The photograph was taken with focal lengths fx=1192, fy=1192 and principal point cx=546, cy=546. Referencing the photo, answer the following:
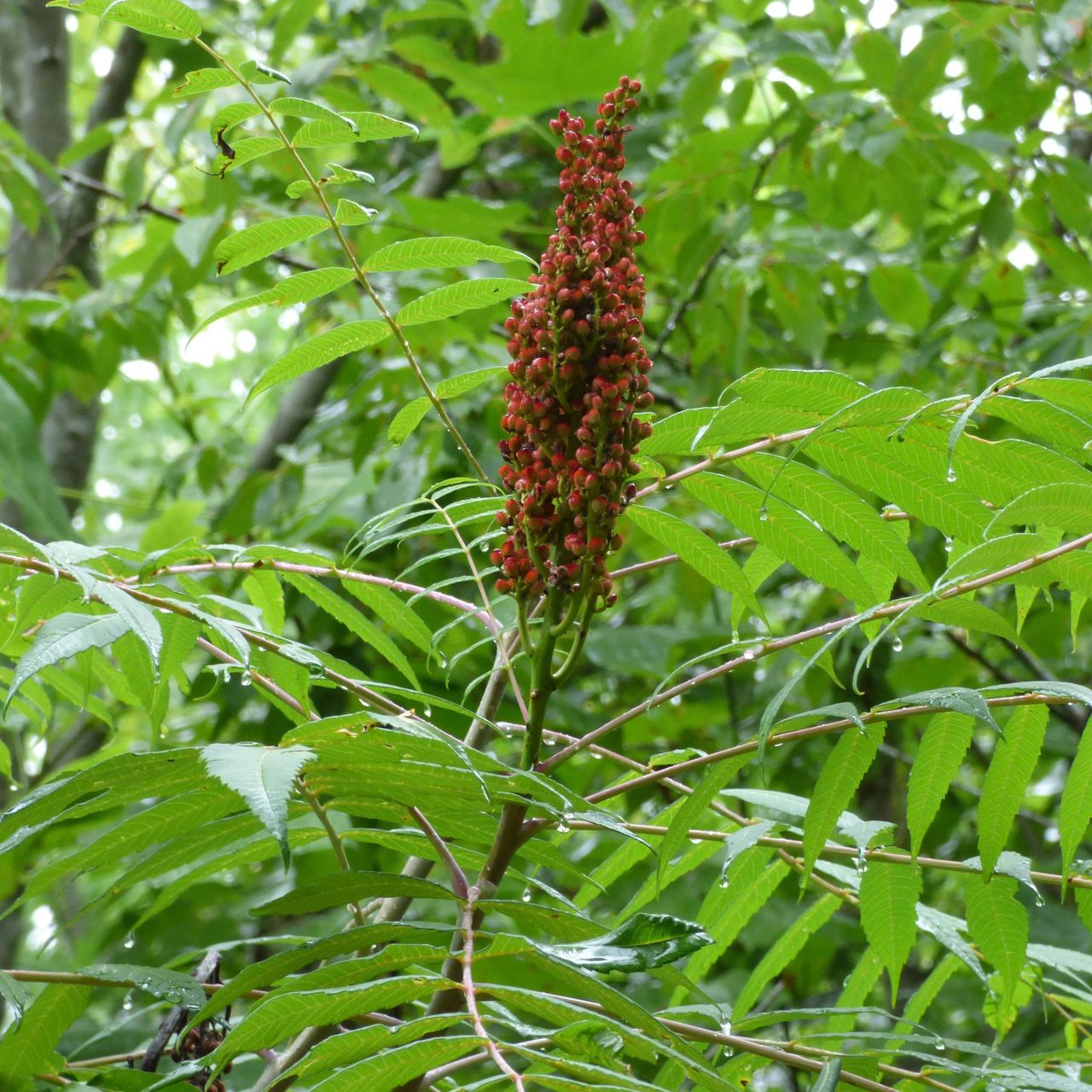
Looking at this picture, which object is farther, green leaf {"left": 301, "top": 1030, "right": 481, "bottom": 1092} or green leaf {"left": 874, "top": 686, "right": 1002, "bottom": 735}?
green leaf {"left": 874, "top": 686, "right": 1002, "bottom": 735}

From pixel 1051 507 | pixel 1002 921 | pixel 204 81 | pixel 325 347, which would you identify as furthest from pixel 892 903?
pixel 204 81

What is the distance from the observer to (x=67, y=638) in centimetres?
Answer: 90

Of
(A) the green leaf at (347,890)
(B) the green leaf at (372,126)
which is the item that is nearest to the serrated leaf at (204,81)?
(B) the green leaf at (372,126)

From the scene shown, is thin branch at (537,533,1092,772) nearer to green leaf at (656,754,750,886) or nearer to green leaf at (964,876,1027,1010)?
green leaf at (656,754,750,886)

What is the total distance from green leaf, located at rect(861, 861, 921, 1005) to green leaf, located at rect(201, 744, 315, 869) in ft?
2.11

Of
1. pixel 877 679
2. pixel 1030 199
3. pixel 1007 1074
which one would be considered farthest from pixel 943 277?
pixel 1007 1074

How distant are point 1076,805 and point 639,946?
49 cm

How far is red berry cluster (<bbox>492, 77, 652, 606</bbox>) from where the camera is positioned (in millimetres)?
1075

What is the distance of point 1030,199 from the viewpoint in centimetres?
315

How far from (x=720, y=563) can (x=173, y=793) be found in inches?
23.1

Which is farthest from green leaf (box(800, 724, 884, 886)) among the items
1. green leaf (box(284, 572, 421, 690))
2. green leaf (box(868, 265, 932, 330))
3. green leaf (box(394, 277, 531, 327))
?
green leaf (box(868, 265, 932, 330))

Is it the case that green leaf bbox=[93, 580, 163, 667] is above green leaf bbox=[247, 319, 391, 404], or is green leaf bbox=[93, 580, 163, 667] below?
below

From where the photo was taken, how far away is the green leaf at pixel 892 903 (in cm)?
125

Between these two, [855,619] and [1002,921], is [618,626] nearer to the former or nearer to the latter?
[1002,921]
